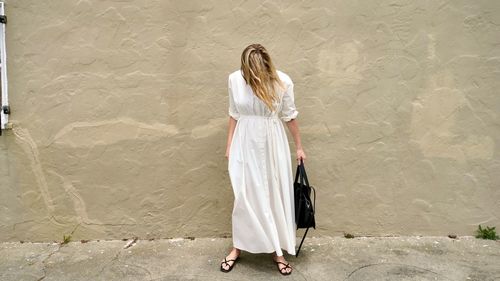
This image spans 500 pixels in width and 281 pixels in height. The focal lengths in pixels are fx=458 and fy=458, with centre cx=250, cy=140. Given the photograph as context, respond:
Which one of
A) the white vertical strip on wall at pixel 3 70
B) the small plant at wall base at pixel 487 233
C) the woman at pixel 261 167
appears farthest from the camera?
the small plant at wall base at pixel 487 233

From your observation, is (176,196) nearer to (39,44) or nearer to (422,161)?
(39,44)

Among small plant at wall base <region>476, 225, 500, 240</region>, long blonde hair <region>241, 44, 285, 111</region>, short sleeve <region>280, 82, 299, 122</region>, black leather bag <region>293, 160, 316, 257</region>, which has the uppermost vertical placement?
long blonde hair <region>241, 44, 285, 111</region>

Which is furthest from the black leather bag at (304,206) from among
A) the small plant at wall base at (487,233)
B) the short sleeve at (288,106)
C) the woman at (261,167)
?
the small plant at wall base at (487,233)

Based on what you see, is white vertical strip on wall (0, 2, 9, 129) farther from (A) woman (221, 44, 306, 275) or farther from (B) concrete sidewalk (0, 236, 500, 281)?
(A) woman (221, 44, 306, 275)

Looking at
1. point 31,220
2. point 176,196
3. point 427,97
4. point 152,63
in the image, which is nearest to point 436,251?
point 427,97

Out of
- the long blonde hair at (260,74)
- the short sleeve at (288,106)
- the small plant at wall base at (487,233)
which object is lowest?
the small plant at wall base at (487,233)

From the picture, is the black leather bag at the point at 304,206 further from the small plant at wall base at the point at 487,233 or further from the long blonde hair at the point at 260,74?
the small plant at wall base at the point at 487,233

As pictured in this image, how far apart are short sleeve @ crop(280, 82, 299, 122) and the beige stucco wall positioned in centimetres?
45

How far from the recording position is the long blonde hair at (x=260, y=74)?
9.94 ft

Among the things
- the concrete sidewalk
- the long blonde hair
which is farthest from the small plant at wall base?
the long blonde hair

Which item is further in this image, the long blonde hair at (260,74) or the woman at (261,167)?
the woman at (261,167)

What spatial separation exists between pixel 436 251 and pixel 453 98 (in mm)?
1217

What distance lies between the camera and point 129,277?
10.3ft

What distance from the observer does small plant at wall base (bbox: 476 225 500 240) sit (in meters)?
3.80
